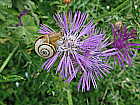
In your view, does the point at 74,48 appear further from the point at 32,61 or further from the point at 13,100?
the point at 13,100

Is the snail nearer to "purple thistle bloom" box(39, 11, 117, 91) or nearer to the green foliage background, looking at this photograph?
"purple thistle bloom" box(39, 11, 117, 91)

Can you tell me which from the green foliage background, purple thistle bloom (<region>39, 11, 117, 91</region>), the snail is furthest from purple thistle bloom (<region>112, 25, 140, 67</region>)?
the snail

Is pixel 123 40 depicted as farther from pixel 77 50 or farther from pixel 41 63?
pixel 41 63

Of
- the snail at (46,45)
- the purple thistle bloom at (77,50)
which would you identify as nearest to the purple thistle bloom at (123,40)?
the purple thistle bloom at (77,50)

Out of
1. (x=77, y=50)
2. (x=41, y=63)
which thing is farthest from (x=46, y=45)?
(x=41, y=63)

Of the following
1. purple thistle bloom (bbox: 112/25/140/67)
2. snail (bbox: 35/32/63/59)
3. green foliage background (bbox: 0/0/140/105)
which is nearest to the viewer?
snail (bbox: 35/32/63/59)
